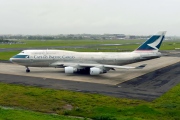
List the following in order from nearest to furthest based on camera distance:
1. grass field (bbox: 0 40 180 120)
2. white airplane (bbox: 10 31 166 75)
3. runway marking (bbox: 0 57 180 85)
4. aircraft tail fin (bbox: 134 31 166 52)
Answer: grass field (bbox: 0 40 180 120) → runway marking (bbox: 0 57 180 85) → white airplane (bbox: 10 31 166 75) → aircraft tail fin (bbox: 134 31 166 52)

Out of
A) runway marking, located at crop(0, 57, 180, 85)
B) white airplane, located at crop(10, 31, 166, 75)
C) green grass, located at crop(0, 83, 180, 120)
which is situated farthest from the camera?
white airplane, located at crop(10, 31, 166, 75)

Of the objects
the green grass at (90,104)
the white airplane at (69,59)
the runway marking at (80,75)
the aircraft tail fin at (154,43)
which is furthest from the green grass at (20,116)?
the aircraft tail fin at (154,43)

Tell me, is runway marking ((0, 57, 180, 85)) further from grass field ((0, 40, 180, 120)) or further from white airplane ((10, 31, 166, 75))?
grass field ((0, 40, 180, 120))

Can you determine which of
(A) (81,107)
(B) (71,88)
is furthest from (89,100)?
(B) (71,88)

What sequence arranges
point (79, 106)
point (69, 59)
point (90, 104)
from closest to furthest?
point (79, 106), point (90, 104), point (69, 59)

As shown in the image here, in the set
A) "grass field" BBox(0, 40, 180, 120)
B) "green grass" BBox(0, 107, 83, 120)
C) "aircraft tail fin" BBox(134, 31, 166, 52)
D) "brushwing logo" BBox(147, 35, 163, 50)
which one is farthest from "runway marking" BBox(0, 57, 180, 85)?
"green grass" BBox(0, 107, 83, 120)

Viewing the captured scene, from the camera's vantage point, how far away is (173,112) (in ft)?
59.5

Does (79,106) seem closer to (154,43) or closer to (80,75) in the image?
(80,75)

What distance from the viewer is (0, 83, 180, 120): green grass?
17.6 m

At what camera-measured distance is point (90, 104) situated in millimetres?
20391

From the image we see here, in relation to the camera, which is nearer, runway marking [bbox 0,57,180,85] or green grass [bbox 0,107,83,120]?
green grass [bbox 0,107,83,120]

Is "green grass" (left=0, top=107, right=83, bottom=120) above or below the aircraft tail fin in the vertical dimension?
below

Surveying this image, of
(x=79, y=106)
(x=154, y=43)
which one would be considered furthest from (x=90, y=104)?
(x=154, y=43)

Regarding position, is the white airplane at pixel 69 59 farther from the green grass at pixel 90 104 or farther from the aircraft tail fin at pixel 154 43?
the green grass at pixel 90 104
